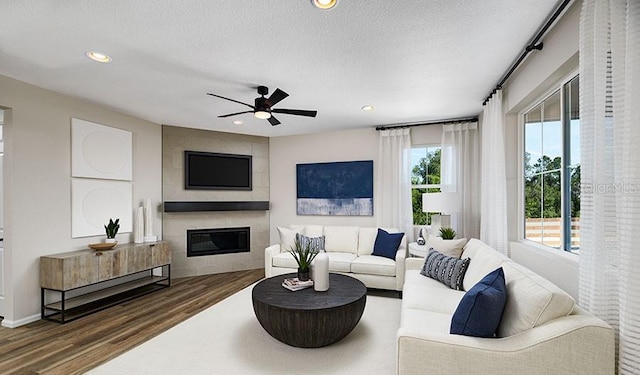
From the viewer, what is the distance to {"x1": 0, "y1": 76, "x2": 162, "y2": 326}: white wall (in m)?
3.21

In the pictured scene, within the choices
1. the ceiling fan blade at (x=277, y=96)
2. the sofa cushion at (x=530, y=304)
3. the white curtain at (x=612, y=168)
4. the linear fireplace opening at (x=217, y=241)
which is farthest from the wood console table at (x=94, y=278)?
the white curtain at (x=612, y=168)

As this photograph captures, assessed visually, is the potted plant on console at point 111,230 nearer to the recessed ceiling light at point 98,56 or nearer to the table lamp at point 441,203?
the recessed ceiling light at point 98,56

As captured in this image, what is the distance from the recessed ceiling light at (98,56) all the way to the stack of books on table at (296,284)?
2.57 meters

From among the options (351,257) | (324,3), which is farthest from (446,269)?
(324,3)

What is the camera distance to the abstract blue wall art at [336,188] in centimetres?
537

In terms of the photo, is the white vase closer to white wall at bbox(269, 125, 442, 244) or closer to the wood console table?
white wall at bbox(269, 125, 442, 244)

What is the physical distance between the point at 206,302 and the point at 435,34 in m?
3.79

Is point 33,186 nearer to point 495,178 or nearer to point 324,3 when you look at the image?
point 324,3

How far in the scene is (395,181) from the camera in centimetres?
510

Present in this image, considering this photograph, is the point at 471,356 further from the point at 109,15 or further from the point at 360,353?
the point at 109,15

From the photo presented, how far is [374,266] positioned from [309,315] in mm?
1815

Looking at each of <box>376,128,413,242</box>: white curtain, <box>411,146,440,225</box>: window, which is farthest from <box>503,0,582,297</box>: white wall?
<box>376,128,413,242</box>: white curtain

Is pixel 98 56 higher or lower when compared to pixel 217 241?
higher

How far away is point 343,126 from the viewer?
524 cm
